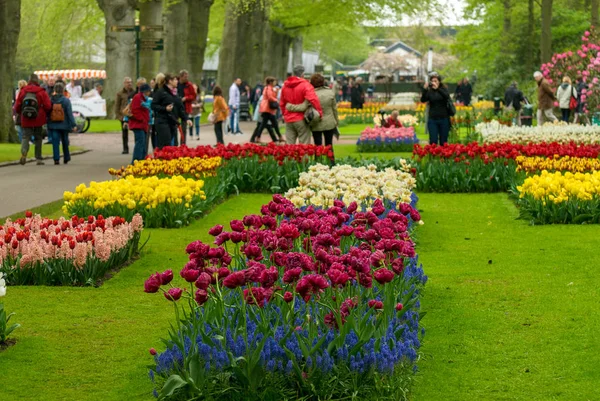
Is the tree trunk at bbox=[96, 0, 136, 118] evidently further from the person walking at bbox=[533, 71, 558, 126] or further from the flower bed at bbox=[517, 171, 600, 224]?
the flower bed at bbox=[517, 171, 600, 224]

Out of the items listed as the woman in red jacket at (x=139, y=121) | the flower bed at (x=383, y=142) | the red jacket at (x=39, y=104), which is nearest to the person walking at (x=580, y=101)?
the flower bed at (x=383, y=142)

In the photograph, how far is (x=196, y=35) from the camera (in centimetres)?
4106

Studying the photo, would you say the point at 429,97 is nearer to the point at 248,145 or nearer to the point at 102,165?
the point at 248,145

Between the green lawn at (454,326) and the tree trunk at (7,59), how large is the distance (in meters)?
16.7

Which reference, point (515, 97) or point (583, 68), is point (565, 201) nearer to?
point (583, 68)

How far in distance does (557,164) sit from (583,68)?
17.1m

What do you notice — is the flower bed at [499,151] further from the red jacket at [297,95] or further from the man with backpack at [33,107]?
the man with backpack at [33,107]

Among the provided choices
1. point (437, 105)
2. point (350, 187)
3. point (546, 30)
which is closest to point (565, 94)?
point (546, 30)

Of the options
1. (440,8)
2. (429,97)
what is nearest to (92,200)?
(429,97)

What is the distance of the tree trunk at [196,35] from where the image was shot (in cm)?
4047

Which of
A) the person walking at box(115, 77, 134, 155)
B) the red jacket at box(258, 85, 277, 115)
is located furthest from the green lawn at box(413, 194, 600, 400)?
the red jacket at box(258, 85, 277, 115)

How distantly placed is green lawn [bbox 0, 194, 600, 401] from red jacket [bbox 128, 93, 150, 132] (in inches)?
347

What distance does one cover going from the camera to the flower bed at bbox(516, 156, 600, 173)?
15.6m

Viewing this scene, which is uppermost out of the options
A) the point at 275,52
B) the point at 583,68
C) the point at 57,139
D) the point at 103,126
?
the point at 275,52
